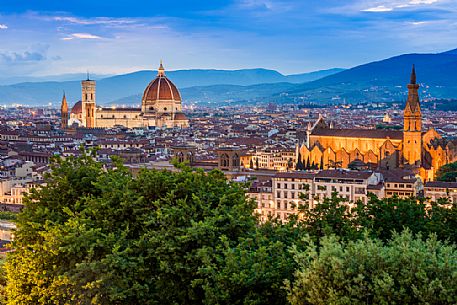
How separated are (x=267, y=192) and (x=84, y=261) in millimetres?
32784

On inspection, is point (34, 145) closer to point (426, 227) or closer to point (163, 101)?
point (163, 101)

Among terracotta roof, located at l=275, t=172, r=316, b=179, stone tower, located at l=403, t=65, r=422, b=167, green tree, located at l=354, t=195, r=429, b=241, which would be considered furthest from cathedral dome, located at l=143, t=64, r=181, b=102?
green tree, located at l=354, t=195, r=429, b=241

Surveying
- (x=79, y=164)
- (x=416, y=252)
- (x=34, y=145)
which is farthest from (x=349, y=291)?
(x=34, y=145)

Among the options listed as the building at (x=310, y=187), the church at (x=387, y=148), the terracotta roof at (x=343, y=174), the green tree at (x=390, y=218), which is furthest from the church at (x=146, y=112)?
the green tree at (x=390, y=218)

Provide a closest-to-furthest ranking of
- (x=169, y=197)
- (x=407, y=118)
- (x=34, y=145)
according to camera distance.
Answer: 1. (x=169, y=197)
2. (x=407, y=118)
3. (x=34, y=145)

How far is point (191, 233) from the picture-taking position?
17969 millimetres

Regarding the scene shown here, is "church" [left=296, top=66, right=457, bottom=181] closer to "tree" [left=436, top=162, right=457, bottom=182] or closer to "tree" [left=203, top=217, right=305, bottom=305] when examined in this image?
"tree" [left=436, top=162, right=457, bottom=182]

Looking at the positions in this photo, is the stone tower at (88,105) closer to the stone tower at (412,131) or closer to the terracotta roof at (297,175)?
the stone tower at (412,131)

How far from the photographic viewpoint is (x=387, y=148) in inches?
2611

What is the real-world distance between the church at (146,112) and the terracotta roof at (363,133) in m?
72.0

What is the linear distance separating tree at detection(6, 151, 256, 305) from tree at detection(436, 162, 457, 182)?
37087 mm

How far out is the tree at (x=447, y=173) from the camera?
182 feet

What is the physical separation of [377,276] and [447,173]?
44815mm

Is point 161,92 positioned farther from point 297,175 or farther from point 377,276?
point 377,276
